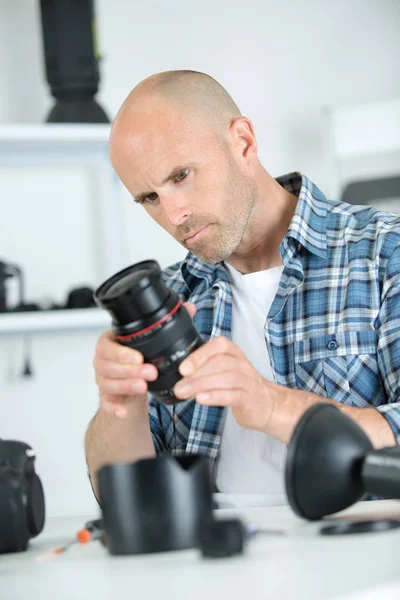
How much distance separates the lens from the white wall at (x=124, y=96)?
249 cm

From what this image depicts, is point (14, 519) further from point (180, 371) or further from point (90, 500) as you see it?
point (90, 500)

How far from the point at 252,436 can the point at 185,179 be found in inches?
17.6

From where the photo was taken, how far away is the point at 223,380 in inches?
36.1

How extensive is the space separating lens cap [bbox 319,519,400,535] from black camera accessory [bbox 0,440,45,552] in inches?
12.7

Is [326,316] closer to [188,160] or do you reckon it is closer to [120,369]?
[188,160]

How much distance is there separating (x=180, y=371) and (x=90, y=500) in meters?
1.75

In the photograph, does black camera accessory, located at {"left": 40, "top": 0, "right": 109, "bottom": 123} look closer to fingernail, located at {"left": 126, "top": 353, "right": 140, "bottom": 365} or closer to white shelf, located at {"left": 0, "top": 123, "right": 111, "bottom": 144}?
white shelf, located at {"left": 0, "top": 123, "right": 111, "bottom": 144}

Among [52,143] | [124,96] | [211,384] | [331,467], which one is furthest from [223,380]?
[124,96]

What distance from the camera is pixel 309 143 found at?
2.73 m

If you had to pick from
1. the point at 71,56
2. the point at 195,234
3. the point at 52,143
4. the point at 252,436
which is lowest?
the point at 252,436

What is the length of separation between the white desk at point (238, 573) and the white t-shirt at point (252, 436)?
576mm

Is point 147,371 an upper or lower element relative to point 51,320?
upper

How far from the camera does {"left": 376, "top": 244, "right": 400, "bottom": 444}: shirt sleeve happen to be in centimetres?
126

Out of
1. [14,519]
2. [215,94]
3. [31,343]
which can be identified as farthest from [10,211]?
[14,519]
